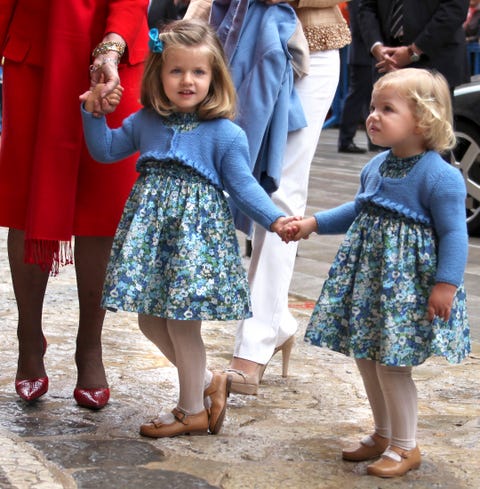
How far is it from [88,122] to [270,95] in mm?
739

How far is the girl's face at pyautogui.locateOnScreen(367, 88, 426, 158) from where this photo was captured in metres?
3.41

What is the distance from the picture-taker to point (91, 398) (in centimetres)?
402

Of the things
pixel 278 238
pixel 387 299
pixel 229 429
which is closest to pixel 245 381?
pixel 229 429

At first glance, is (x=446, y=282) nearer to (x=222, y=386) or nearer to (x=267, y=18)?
(x=222, y=386)

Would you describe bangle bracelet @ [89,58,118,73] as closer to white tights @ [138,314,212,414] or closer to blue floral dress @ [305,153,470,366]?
white tights @ [138,314,212,414]

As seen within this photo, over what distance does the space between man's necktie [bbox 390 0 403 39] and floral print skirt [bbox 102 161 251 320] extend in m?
2.74

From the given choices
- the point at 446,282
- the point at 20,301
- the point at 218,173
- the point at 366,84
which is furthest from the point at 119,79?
the point at 366,84

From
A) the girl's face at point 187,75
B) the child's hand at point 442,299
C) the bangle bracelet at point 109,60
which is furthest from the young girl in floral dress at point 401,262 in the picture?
the bangle bracelet at point 109,60

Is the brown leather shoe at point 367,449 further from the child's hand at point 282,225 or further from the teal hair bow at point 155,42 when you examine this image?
the teal hair bow at point 155,42

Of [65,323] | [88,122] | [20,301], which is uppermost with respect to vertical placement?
[88,122]

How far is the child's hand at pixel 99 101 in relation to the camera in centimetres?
367

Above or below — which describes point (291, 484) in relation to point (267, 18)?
below

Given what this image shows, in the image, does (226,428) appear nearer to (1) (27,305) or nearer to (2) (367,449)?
(2) (367,449)

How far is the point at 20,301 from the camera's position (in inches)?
163
